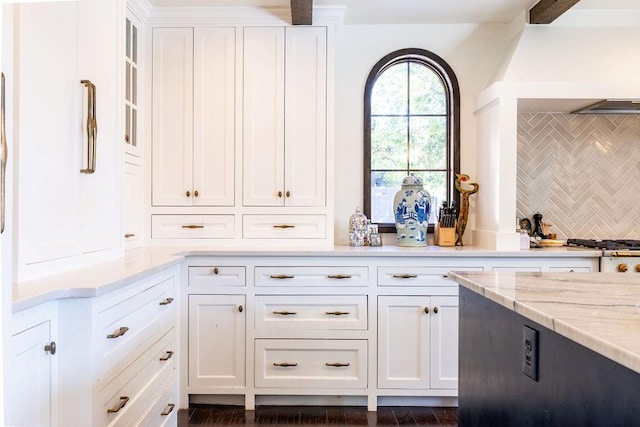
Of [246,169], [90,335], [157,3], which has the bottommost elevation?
[90,335]

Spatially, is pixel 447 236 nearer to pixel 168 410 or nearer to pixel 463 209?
pixel 463 209

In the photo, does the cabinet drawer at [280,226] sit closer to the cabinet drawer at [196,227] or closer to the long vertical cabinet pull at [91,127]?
the cabinet drawer at [196,227]

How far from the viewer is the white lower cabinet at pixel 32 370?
1134 millimetres

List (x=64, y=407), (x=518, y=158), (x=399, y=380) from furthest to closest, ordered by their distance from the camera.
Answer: (x=518, y=158)
(x=399, y=380)
(x=64, y=407)

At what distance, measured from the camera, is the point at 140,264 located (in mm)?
1956

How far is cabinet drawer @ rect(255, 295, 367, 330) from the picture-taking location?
2.70m

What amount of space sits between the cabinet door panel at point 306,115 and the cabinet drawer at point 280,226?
11 centimetres

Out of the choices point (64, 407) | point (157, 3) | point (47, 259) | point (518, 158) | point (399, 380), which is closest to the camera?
point (64, 407)

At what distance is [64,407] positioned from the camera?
1.35m

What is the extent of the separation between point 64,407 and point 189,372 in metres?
1.43

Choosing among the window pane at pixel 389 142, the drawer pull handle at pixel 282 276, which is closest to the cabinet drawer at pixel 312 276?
the drawer pull handle at pixel 282 276

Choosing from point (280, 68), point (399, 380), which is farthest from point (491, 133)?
point (399, 380)

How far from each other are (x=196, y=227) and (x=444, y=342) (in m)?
1.71

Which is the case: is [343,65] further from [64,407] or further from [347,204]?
[64,407]
